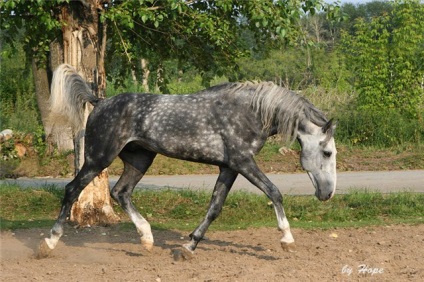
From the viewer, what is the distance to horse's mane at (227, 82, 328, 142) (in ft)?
26.2

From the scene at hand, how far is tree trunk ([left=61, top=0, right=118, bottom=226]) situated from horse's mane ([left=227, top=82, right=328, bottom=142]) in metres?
3.32

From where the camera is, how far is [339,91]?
2278cm

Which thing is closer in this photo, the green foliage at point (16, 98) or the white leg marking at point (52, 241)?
the white leg marking at point (52, 241)

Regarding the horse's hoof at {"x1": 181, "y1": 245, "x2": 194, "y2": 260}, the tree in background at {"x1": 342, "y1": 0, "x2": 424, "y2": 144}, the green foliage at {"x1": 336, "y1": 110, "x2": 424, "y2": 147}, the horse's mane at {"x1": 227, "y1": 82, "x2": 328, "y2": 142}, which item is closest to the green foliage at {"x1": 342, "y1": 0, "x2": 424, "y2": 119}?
the tree in background at {"x1": 342, "y1": 0, "x2": 424, "y2": 144}

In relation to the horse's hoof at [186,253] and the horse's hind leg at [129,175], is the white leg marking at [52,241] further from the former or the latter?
the horse's hoof at [186,253]

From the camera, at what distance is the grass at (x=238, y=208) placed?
11125 mm

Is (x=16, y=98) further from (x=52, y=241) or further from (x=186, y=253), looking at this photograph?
(x=186, y=253)

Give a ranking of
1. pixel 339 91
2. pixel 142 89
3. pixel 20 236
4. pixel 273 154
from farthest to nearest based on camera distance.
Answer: pixel 339 91 → pixel 142 89 → pixel 273 154 → pixel 20 236

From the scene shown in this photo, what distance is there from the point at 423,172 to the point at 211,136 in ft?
29.9

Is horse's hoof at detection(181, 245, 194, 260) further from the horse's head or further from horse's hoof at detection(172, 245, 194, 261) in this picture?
the horse's head

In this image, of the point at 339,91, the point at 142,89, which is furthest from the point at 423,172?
the point at 142,89

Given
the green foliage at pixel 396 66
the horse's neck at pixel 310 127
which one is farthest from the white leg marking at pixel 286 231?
the green foliage at pixel 396 66

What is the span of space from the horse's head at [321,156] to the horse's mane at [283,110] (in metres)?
0.10

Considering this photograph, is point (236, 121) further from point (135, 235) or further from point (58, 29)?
point (58, 29)
